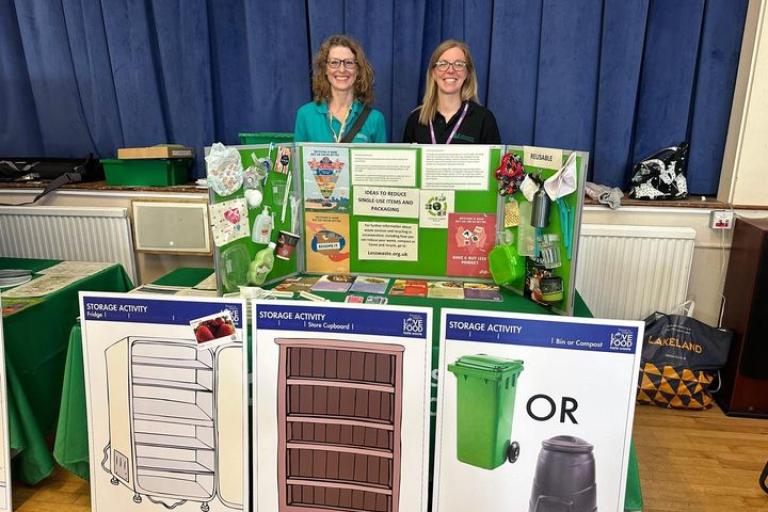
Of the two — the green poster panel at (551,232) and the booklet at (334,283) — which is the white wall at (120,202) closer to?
the booklet at (334,283)

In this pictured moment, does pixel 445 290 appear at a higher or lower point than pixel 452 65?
lower

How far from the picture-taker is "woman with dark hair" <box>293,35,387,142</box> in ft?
6.98

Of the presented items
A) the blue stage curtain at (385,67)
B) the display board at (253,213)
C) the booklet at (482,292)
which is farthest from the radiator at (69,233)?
the booklet at (482,292)

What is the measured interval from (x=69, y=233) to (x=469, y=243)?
211 centimetres

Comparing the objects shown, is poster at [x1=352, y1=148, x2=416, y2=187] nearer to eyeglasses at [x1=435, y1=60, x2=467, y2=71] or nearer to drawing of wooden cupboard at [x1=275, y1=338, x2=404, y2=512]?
eyeglasses at [x1=435, y1=60, x2=467, y2=71]

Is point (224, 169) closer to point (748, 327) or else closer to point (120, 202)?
point (120, 202)

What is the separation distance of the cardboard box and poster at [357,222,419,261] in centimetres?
122

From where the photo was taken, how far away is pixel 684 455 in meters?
1.94

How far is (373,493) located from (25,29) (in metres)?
2.86

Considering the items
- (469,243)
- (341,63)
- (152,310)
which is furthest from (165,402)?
(341,63)

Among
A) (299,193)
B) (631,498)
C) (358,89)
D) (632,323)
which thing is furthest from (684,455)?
(358,89)

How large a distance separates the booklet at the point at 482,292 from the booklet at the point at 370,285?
26cm

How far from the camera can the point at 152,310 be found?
1.28 m

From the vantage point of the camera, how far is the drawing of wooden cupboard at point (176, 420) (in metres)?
1.27
